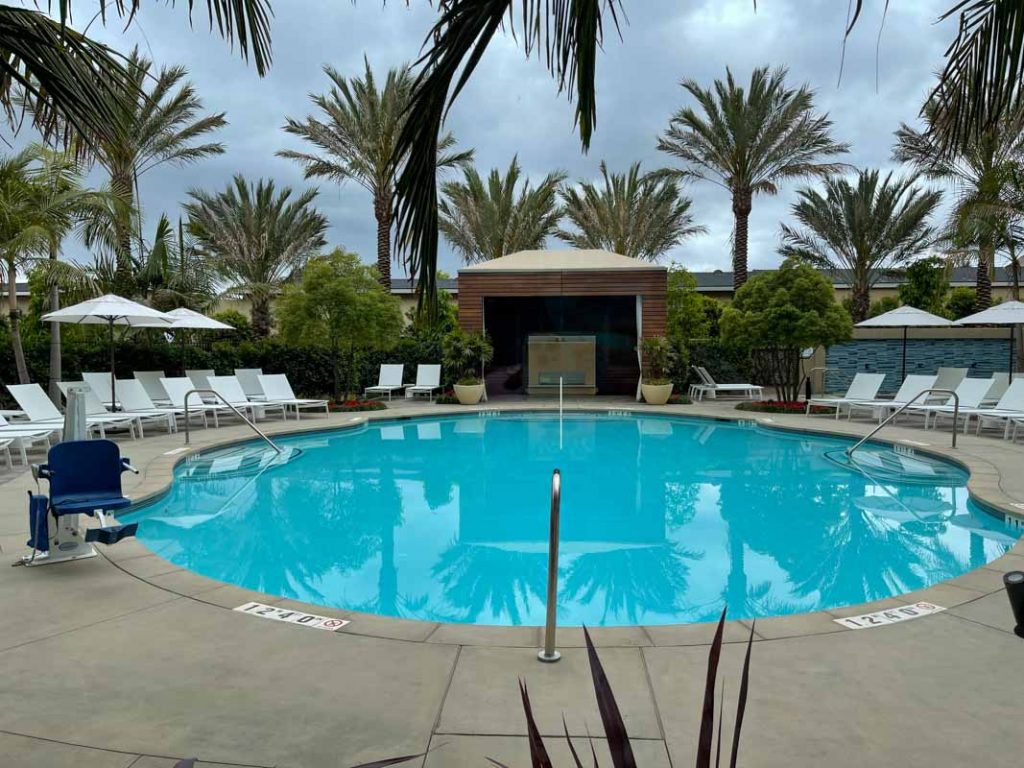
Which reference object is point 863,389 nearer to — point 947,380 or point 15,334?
point 947,380

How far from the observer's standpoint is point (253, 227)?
2109 cm

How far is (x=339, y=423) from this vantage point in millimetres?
13109

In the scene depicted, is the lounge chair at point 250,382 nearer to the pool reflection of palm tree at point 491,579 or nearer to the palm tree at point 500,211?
the pool reflection of palm tree at point 491,579

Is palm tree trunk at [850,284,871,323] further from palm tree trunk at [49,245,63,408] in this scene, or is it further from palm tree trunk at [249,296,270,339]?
palm tree trunk at [49,245,63,408]

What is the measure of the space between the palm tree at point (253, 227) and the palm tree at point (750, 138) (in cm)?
1151

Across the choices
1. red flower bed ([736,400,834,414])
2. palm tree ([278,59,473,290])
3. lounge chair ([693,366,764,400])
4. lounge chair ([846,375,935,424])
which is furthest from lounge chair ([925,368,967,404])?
palm tree ([278,59,473,290])

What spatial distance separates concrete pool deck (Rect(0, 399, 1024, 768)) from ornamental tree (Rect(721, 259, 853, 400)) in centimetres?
1052

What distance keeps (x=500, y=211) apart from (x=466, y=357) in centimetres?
874

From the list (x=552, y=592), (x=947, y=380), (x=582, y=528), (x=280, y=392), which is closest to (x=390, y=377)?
(x=280, y=392)

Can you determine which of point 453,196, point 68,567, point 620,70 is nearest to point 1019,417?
point 620,70

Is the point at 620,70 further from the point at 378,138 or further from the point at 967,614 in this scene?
the point at 378,138

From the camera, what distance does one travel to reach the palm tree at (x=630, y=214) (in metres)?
24.0

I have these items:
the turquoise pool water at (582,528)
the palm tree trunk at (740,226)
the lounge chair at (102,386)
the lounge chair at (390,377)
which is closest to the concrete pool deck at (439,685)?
the turquoise pool water at (582,528)

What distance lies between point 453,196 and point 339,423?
12825mm
